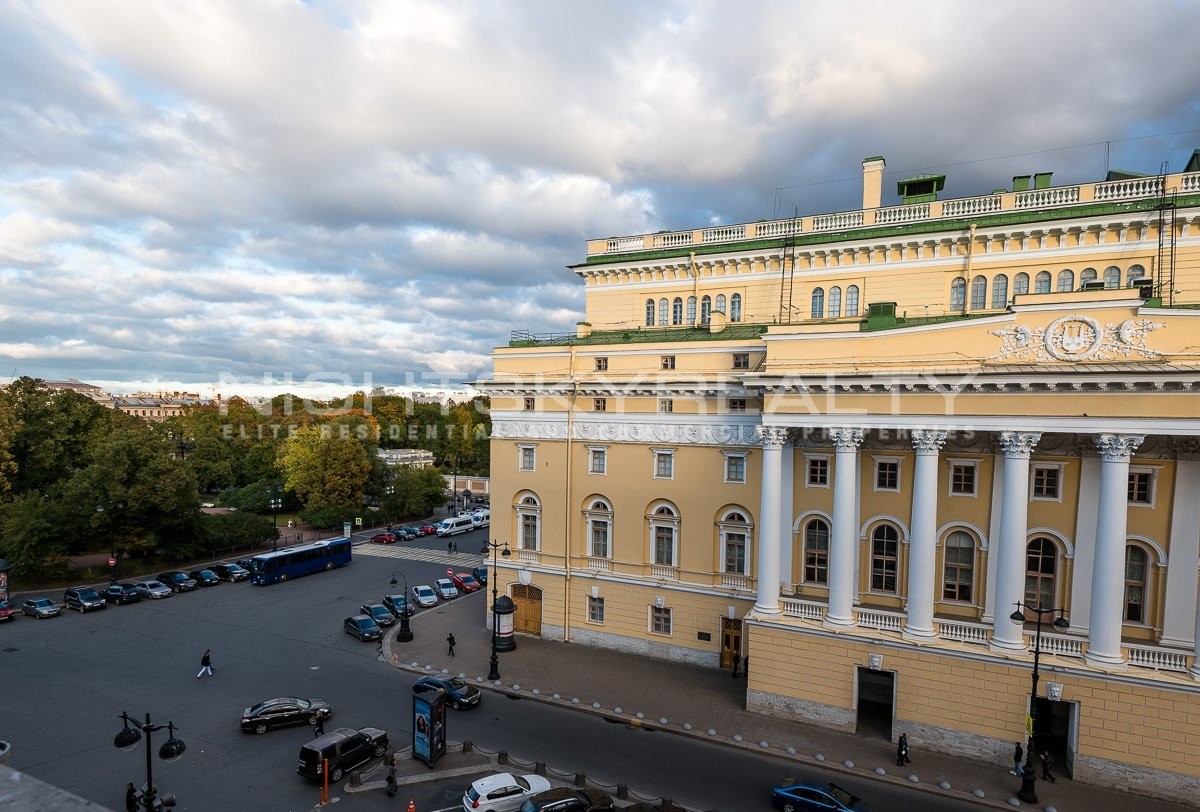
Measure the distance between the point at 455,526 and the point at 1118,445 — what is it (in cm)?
5188

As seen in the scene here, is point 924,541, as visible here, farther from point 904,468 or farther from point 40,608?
point 40,608

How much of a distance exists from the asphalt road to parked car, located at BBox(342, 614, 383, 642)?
37cm

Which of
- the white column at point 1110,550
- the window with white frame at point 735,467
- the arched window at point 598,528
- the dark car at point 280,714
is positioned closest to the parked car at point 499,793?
the dark car at point 280,714

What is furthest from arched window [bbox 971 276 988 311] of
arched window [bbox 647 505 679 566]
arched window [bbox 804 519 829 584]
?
arched window [bbox 647 505 679 566]

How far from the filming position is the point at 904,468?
22.3 m

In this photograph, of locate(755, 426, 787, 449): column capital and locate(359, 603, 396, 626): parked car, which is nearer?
locate(755, 426, 787, 449): column capital

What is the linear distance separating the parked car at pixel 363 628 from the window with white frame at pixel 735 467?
1916cm

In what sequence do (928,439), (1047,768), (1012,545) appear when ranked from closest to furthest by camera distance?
1. (1047,768)
2. (1012,545)
3. (928,439)

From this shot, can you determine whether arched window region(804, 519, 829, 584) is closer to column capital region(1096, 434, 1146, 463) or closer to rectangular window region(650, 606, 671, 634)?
rectangular window region(650, 606, 671, 634)

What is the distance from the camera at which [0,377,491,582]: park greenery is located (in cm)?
3919

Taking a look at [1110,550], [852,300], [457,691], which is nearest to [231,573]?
[457,691]

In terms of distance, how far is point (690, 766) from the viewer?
62.8 feet

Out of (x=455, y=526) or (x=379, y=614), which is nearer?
(x=379, y=614)

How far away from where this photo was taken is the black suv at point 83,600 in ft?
112
